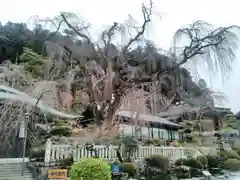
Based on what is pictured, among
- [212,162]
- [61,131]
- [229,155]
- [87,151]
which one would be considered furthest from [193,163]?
[61,131]

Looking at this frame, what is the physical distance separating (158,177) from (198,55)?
257 inches

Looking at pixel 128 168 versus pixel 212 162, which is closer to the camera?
pixel 128 168

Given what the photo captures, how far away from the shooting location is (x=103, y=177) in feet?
27.8

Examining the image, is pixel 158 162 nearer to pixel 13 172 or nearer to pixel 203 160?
pixel 203 160

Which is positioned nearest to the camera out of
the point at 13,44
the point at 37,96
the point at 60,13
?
the point at 37,96

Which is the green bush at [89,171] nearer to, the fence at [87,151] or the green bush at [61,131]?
the fence at [87,151]

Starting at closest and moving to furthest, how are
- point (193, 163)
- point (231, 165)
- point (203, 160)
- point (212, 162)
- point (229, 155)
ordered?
point (193, 163) < point (203, 160) < point (231, 165) < point (212, 162) < point (229, 155)

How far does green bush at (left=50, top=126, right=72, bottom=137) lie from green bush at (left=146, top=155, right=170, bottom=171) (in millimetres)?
4427

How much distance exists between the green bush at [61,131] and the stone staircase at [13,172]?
3200 millimetres

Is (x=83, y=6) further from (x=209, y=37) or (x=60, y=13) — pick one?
(x=209, y=37)

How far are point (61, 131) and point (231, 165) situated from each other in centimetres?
1108

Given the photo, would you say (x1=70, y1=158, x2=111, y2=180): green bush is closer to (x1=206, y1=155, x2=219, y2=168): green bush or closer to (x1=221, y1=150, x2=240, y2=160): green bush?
(x1=206, y1=155, x2=219, y2=168): green bush

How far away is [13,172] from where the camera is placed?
11.5 m

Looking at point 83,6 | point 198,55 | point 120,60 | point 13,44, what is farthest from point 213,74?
point 13,44
